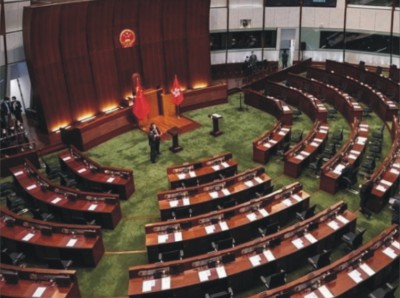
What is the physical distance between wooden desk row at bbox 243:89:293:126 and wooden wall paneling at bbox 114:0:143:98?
4.68 m

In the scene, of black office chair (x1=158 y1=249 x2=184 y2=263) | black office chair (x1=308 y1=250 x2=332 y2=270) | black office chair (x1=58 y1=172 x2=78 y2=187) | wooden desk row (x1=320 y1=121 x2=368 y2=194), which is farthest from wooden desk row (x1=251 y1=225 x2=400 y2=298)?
black office chair (x1=58 y1=172 x2=78 y2=187)

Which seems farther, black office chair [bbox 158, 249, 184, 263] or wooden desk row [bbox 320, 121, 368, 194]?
wooden desk row [bbox 320, 121, 368, 194]

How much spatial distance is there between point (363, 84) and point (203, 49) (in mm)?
6923

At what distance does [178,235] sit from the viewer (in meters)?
9.50

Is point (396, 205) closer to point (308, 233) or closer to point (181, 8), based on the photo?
point (308, 233)

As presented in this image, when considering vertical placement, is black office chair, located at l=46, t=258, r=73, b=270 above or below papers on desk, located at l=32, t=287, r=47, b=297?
above

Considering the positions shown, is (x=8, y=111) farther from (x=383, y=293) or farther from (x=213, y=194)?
(x=383, y=293)

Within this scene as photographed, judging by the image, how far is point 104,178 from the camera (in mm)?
12180

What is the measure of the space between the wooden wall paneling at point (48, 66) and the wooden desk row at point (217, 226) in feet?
26.4

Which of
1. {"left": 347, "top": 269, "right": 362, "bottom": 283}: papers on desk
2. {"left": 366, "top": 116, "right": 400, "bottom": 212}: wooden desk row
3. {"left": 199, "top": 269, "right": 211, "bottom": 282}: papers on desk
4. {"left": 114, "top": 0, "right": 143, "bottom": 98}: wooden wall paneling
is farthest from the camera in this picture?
{"left": 114, "top": 0, "right": 143, "bottom": 98}: wooden wall paneling

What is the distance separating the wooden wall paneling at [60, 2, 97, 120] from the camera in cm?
1533

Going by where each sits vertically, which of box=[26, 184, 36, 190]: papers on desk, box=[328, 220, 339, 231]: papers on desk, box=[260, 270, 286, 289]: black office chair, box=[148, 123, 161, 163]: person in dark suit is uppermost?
box=[148, 123, 161, 163]: person in dark suit

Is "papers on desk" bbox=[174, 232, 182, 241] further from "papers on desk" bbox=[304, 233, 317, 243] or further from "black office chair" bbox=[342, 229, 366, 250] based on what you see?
"black office chair" bbox=[342, 229, 366, 250]

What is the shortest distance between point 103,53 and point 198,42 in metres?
4.58
